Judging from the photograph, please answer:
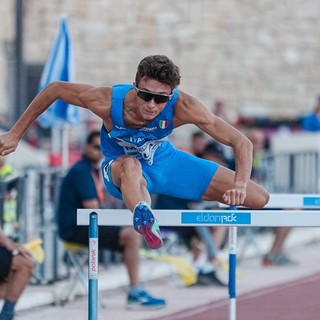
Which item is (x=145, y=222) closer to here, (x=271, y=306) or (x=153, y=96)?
(x=153, y=96)

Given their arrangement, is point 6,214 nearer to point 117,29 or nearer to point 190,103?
point 190,103

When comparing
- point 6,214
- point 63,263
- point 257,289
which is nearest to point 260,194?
point 6,214

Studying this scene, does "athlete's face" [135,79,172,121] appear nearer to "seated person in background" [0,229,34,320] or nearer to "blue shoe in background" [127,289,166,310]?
"seated person in background" [0,229,34,320]

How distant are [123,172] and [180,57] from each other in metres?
24.0

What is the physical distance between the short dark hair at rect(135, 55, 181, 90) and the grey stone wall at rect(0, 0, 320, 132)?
23856mm

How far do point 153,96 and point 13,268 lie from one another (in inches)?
78.8

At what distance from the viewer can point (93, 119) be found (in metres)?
28.4

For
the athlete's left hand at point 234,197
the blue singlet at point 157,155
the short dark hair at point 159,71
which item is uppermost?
the short dark hair at point 159,71

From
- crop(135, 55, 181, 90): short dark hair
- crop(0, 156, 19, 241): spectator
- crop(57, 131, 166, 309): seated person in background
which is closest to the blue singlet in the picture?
crop(135, 55, 181, 90): short dark hair

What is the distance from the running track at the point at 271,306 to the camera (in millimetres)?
12008

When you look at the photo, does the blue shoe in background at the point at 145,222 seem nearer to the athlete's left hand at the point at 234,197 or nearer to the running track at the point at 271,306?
the athlete's left hand at the point at 234,197

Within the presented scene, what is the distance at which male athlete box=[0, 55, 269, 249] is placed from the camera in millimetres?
9148

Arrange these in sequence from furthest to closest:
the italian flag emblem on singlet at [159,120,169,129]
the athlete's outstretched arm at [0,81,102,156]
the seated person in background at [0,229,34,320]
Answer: the seated person in background at [0,229,34,320] < the italian flag emblem on singlet at [159,120,169,129] < the athlete's outstretched arm at [0,81,102,156]

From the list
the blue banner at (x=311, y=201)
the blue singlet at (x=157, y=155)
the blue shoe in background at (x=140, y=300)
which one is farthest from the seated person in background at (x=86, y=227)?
the blue banner at (x=311, y=201)
